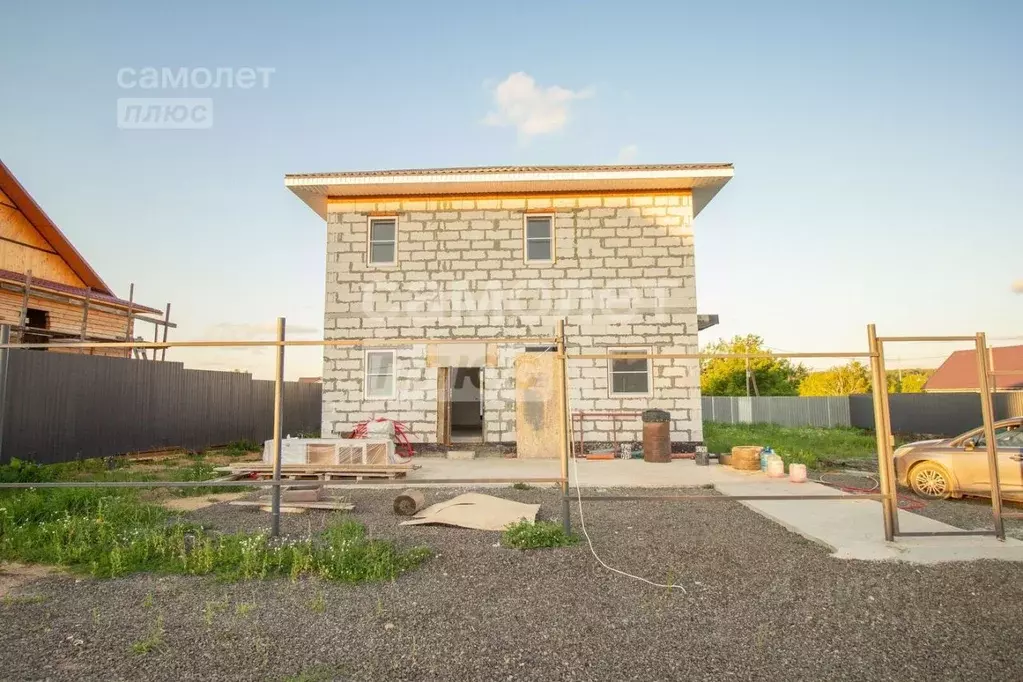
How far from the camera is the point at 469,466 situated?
13.1 m

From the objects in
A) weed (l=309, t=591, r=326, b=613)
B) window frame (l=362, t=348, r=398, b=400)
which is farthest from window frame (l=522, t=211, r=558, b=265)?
weed (l=309, t=591, r=326, b=613)

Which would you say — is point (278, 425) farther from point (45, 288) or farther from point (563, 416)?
point (45, 288)

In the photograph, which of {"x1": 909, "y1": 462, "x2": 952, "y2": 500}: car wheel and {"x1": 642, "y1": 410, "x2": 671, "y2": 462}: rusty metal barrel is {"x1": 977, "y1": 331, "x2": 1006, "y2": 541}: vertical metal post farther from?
{"x1": 642, "y1": 410, "x2": 671, "y2": 462}: rusty metal barrel

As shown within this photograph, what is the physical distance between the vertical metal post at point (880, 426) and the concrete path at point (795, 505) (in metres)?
0.23

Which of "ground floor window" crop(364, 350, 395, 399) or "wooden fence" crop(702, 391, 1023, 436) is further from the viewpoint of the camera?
"wooden fence" crop(702, 391, 1023, 436)

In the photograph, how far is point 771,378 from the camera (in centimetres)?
3509

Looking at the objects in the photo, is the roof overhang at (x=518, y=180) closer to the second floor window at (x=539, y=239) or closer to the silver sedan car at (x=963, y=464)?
the second floor window at (x=539, y=239)

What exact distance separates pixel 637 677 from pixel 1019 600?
3.51 m

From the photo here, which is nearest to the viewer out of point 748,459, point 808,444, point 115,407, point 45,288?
point 748,459

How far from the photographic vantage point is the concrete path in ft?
19.2

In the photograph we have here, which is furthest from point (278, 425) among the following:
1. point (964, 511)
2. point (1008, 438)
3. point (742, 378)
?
point (742, 378)

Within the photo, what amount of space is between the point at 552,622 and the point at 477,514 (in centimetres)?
322

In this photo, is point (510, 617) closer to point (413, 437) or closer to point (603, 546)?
point (603, 546)

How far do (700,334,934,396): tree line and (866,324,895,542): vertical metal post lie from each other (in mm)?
25905
